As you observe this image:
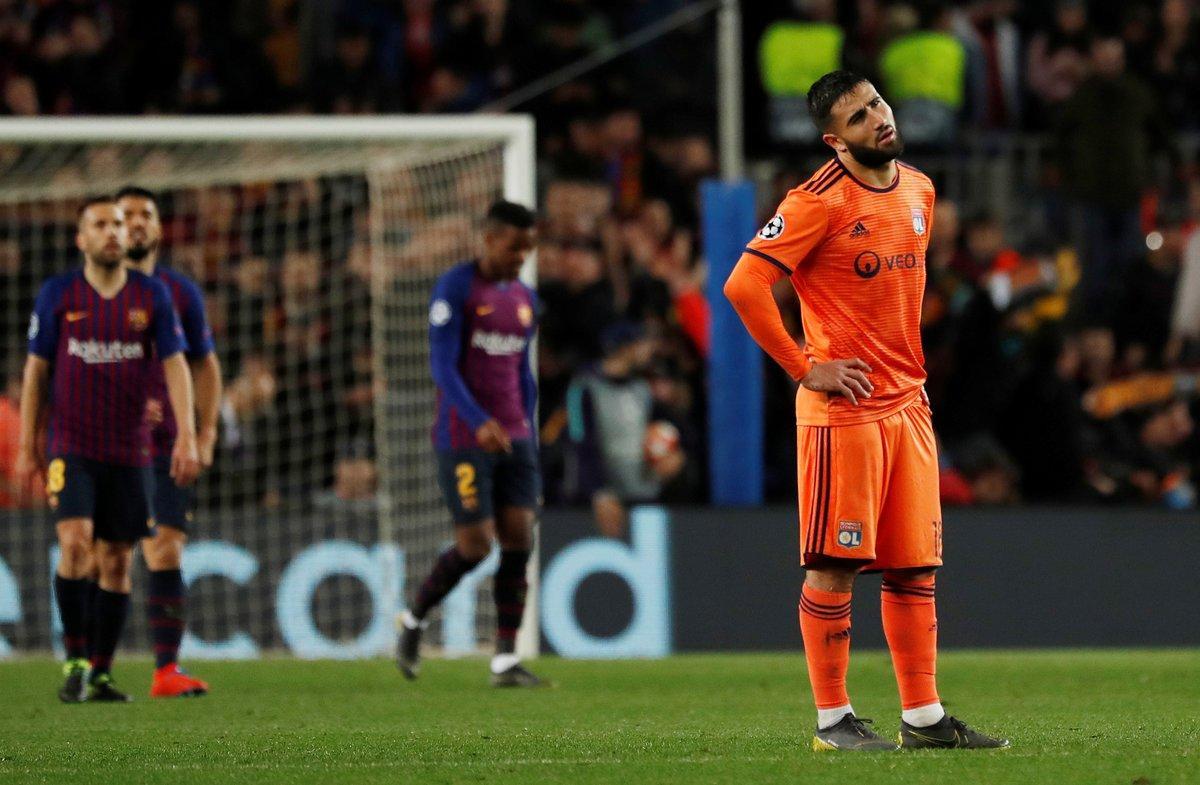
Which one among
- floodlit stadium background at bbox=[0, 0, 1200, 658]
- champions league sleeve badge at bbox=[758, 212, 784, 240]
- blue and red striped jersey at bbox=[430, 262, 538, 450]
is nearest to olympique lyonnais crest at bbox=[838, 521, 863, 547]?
champions league sleeve badge at bbox=[758, 212, 784, 240]

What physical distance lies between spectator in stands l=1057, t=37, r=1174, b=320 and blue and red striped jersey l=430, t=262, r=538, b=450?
6.37 m

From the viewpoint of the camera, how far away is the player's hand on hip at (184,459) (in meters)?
8.52

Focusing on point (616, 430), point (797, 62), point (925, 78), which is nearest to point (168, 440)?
point (616, 430)

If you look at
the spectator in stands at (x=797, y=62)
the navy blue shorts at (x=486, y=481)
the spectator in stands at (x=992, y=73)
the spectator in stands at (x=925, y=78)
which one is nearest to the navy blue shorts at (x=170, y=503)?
the navy blue shorts at (x=486, y=481)

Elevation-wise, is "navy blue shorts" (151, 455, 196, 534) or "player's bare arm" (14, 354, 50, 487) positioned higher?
"player's bare arm" (14, 354, 50, 487)

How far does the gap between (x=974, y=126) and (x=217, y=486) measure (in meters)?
6.40

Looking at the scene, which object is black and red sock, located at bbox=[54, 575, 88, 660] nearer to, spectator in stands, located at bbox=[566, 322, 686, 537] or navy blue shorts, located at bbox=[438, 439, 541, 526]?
navy blue shorts, located at bbox=[438, 439, 541, 526]

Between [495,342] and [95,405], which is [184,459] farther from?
[495,342]

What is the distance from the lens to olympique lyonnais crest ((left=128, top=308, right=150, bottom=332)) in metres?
8.75

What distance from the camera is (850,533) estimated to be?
591 cm

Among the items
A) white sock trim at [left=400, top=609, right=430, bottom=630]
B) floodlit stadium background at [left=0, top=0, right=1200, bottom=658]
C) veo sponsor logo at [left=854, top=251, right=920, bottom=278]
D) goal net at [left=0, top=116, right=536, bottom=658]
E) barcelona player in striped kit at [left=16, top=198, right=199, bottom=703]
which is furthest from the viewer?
floodlit stadium background at [left=0, top=0, right=1200, bottom=658]

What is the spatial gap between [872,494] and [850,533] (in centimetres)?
13

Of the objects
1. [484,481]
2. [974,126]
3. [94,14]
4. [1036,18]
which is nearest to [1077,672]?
[484,481]

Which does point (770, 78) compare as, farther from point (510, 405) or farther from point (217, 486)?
point (510, 405)
